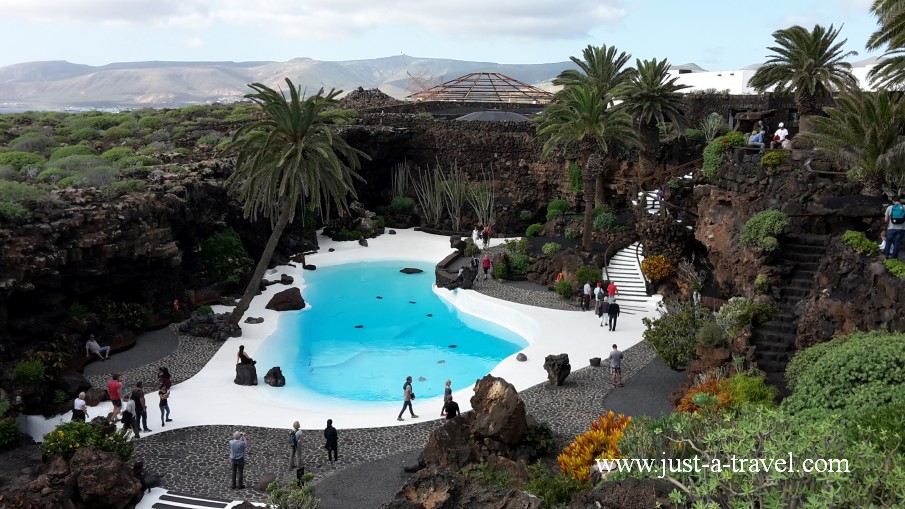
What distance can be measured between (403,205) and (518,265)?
41.3 ft

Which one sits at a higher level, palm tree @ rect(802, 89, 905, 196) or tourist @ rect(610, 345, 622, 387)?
palm tree @ rect(802, 89, 905, 196)

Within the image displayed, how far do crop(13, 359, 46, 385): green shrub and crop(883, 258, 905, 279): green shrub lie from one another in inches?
819

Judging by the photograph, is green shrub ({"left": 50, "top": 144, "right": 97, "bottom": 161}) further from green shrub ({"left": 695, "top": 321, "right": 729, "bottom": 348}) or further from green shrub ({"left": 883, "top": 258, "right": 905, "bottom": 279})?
green shrub ({"left": 883, "top": 258, "right": 905, "bottom": 279})

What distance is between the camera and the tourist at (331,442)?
15.9 metres

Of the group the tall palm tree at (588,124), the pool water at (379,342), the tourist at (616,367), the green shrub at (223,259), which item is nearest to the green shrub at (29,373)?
the pool water at (379,342)

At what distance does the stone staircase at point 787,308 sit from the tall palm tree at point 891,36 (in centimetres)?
629

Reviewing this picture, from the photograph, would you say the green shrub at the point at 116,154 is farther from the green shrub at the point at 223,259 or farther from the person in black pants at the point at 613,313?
the person in black pants at the point at 613,313

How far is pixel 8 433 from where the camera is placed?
16391 millimetres

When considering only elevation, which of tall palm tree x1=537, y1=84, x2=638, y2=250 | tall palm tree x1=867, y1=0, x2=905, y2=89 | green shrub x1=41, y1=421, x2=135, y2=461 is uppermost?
tall palm tree x1=867, y1=0, x2=905, y2=89

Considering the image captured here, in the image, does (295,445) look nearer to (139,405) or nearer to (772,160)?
(139,405)

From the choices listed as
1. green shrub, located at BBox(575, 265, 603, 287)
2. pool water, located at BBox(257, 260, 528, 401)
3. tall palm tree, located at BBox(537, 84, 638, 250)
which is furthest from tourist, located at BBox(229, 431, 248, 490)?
tall palm tree, located at BBox(537, 84, 638, 250)

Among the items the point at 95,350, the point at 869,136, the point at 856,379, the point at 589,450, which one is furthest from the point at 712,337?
the point at 95,350

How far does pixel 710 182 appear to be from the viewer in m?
26.5

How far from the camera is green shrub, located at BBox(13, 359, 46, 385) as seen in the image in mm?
18188
